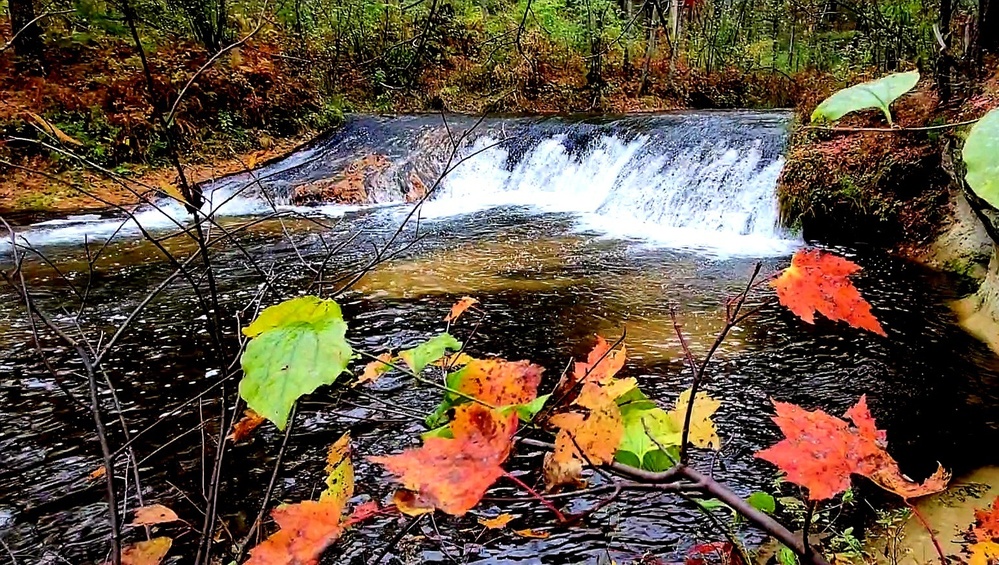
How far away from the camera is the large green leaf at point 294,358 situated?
75 centimetres

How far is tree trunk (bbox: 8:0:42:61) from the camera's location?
10352 millimetres

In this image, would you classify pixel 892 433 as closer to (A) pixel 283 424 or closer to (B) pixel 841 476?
(B) pixel 841 476

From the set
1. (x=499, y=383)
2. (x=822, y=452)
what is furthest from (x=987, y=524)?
(x=499, y=383)

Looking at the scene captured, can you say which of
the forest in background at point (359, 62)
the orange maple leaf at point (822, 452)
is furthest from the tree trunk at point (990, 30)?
the orange maple leaf at point (822, 452)

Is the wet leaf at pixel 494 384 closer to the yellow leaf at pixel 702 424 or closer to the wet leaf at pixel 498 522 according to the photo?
the yellow leaf at pixel 702 424

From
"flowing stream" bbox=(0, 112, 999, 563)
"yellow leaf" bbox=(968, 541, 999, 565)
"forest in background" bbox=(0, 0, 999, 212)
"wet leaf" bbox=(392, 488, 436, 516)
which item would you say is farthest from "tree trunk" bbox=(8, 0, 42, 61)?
"yellow leaf" bbox=(968, 541, 999, 565)

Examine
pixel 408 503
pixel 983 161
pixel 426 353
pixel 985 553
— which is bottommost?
pixel 985 553

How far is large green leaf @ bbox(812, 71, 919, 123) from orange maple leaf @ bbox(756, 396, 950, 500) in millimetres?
580

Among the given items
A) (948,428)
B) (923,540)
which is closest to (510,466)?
(923,540)

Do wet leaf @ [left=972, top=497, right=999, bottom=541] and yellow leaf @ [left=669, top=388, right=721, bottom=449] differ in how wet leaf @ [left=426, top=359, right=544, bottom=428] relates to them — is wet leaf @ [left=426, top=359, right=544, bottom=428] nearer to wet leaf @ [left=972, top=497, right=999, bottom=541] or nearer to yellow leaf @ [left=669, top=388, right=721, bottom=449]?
yellow leaf @ [left=669, top=388, right=721, bottom=449]

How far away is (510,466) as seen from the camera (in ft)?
9.91

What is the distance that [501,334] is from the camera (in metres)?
4.71

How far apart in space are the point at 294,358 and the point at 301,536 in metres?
0.41

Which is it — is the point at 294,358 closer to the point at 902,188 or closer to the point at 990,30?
the point at 902,188
